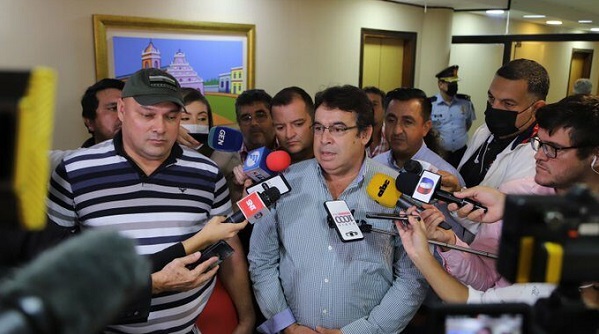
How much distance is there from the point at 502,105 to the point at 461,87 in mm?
5048

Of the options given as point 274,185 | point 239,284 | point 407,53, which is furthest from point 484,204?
point 407,53

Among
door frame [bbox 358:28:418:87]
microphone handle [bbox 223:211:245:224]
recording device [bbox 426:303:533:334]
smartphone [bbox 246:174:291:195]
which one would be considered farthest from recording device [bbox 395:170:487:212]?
door frame [bbox 358:28:418:87]

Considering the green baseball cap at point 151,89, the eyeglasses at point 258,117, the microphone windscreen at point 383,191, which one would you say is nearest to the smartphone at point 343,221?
the microphone windscreen at point 383,191

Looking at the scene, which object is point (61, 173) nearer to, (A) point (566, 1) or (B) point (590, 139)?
(B) point (590, 139)

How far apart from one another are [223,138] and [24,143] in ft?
5.88

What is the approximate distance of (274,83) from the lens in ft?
15.3

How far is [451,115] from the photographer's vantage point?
17.2 feet

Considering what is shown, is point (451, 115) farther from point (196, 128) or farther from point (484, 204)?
point (484, 204)

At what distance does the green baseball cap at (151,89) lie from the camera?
1.65m

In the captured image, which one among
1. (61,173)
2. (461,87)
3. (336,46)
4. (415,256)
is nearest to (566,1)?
(461,87)

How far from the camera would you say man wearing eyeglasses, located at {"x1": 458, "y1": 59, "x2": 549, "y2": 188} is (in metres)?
2.19

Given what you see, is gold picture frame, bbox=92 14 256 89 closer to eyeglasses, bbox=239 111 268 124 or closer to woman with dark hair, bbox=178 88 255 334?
eyeglasses, bbox=239 111 268 124

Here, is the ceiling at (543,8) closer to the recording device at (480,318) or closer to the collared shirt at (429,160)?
the collared shirt at (429,160)

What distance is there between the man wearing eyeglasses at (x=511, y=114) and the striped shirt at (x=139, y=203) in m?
1.38
